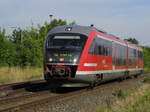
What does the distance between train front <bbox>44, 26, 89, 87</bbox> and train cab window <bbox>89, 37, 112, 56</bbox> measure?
0.79 m

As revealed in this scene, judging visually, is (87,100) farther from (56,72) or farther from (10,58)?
(10,58)

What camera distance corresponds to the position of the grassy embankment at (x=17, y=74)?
24334 millimetres

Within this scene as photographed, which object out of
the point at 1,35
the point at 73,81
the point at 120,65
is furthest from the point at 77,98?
the point at 1,35

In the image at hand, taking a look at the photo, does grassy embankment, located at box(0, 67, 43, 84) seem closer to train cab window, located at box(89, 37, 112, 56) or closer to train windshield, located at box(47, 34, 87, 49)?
train cab window, located at box(89, 37, 112, 56)

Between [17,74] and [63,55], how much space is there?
11.8 meters

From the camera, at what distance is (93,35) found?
16.5 m

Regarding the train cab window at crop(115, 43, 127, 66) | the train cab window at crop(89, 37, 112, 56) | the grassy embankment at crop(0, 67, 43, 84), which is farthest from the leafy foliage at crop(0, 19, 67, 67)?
the train cab window at crop(89, 37, 112, 56)

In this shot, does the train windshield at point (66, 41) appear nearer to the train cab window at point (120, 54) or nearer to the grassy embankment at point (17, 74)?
the train cab window at point (120, 54)

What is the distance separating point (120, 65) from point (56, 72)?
905 centimetres

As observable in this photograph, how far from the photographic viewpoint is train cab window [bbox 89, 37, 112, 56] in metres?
16.4

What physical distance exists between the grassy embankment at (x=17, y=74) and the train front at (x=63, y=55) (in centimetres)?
887

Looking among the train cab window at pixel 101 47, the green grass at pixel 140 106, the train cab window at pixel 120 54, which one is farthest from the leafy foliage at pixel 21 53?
the green grass at pixel 140 106

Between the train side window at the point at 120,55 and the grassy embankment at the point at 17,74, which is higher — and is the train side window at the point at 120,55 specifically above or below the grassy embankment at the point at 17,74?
above

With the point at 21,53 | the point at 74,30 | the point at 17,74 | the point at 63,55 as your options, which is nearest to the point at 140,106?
the point at 63,55
